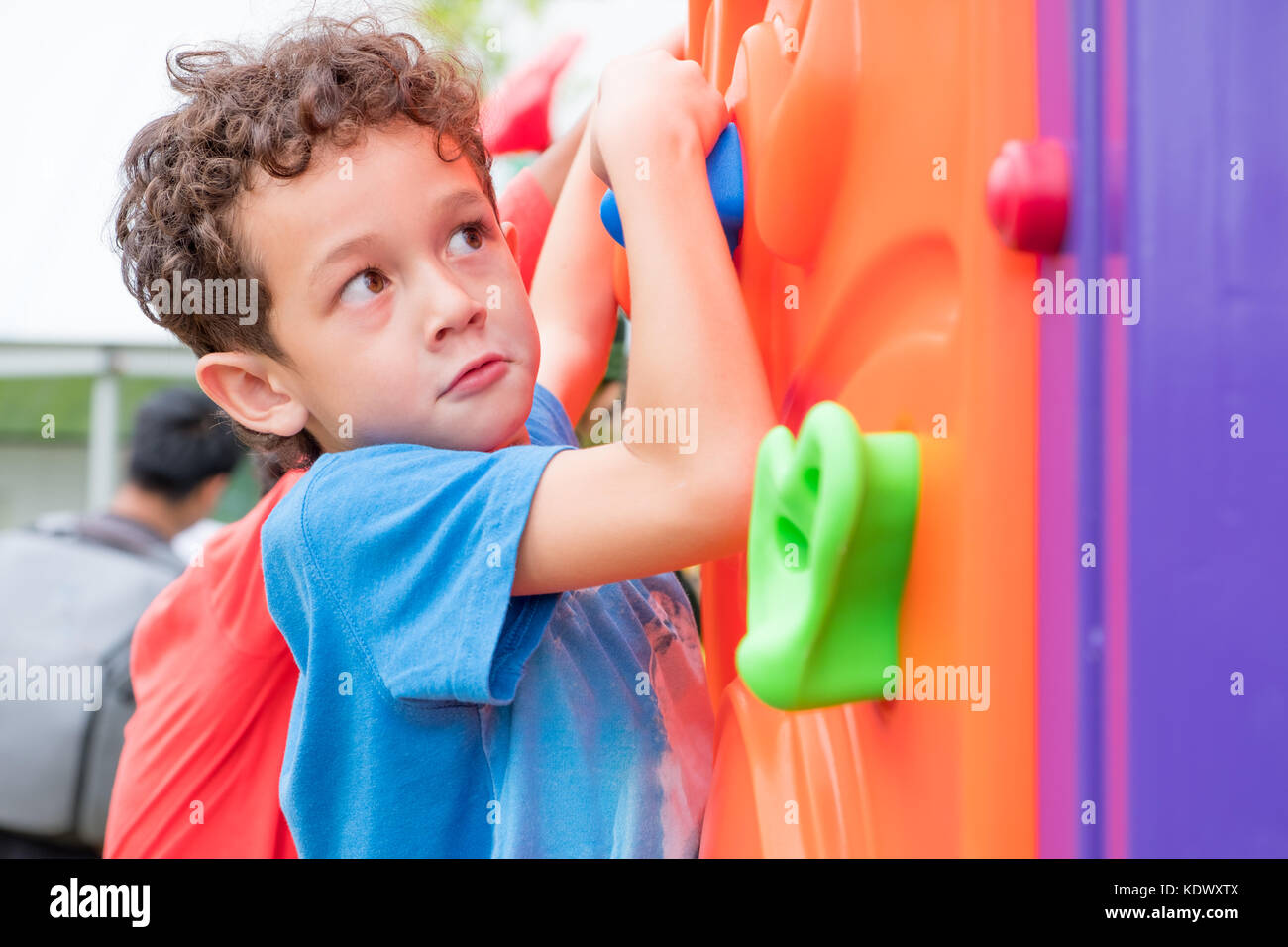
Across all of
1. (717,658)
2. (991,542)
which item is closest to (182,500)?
(717,658)

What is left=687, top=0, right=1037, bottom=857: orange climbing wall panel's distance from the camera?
0.55 m

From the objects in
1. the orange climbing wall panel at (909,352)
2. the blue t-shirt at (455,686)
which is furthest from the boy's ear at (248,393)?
the orange climbing wall panel at (909,352)

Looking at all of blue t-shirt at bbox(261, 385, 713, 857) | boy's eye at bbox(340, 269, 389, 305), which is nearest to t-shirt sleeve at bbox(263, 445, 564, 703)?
blue t-shirt at bbox(261, 385, 713, 857)

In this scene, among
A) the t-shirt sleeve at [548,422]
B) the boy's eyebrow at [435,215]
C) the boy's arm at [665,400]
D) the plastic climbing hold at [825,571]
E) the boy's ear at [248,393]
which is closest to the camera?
the plastic climbing hold at [825,571]

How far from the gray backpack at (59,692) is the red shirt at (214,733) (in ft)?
2.52

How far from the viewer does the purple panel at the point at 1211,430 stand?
0.49 m

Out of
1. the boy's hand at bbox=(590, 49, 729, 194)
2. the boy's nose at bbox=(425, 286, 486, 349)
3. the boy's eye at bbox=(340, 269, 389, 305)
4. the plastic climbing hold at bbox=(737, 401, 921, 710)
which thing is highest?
the boy's hand at bbox=(590, 49, 729, 194)

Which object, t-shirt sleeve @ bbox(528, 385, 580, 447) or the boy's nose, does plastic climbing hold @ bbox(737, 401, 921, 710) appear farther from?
t-shirt sleeve @ bbox(528, 385, 580, 447)

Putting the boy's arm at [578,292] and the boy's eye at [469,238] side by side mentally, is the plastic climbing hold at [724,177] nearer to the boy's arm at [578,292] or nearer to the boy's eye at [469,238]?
the boy's eye at [469,238]

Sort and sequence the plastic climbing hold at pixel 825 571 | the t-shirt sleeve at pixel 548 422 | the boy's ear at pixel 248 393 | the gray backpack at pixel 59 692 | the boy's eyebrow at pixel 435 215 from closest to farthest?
the plastic climbing hold at pixel 825 571
the boy's eyebrow at pixel 435 215
the boy's ear at pixel 248 393
the t-shirt sleeve at pixel 548 422
the gray backpack at pixel 59 692

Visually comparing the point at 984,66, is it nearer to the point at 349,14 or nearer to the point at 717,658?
the point at 717,658

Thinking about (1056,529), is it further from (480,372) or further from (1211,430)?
(480,372)

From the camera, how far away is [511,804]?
0.87 meters

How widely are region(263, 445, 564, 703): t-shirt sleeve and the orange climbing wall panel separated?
21 centimetres
